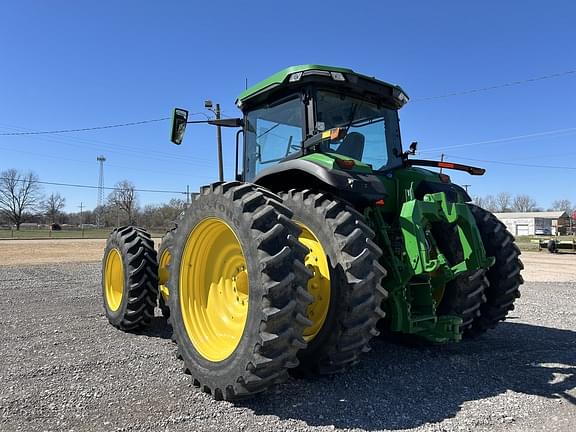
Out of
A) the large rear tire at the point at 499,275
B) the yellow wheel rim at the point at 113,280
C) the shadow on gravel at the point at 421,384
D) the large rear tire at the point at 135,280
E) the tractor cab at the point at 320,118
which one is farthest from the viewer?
the yellow wheel rim at the point at 113,280

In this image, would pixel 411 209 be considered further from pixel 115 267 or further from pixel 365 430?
pixel 115 267

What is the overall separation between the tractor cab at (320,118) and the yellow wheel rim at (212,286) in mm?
836

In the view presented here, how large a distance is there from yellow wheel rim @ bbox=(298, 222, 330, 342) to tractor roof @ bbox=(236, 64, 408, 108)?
1535 millimetres

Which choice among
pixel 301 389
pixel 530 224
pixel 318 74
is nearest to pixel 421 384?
pixel 301 389

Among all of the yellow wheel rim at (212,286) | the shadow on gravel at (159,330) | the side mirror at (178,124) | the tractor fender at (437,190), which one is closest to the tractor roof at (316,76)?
the side mirror at (178,124)

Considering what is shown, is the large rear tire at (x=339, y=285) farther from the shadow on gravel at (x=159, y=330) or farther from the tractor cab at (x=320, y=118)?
the shadow on gravel at (x=159, y=330)

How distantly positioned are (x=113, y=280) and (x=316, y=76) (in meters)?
3.86

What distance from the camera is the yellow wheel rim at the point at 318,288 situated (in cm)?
344

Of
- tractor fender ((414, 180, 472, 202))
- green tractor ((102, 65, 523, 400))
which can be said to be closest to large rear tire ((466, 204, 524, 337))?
green tractor ((102, 65, 523, 400))

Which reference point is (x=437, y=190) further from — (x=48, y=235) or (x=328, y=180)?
(x=48, y=235)

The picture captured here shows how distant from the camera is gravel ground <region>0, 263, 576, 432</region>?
289cm

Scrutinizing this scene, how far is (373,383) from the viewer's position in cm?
359

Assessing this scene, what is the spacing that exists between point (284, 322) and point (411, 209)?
→ 1480mm

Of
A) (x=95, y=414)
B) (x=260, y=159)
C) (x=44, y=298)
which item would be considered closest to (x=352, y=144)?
(x=260, y=159)
